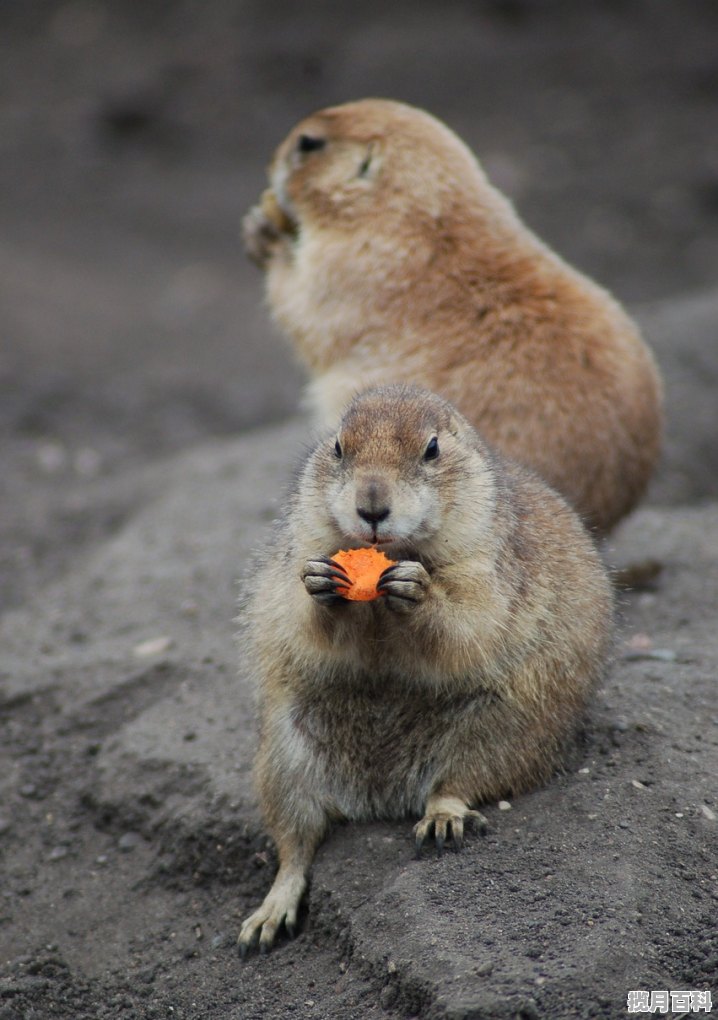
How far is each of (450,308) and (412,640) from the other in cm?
233

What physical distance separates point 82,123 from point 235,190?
2.16 meters

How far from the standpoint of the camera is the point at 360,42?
14703mm

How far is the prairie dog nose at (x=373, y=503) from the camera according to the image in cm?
348

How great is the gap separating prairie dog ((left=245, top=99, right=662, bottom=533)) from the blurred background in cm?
453

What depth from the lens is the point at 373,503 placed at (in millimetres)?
3475

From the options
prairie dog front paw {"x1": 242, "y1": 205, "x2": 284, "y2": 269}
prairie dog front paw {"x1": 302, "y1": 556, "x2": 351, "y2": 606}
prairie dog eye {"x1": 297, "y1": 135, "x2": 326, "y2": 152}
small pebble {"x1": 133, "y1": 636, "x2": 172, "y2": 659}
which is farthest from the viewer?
prairie dog front paw {"x1": 242, "y1": 205, "x2": 284, "y2": 269}

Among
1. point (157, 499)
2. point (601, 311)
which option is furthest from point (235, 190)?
point (601, 311)

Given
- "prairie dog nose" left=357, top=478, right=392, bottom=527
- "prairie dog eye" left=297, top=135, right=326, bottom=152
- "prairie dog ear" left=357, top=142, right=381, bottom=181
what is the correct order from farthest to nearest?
"prairie dog eye" left=297, top=135, right=326, bottom=152, "prairie dog ear" left=357, top=142, right=381, bottom=181, "prairie dog nose" left=357, top=478, right=392, bottom=527

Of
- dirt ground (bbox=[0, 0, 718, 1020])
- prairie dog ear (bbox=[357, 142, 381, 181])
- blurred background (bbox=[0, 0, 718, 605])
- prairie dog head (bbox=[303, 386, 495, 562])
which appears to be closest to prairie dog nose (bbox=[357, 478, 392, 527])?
prairie dog head (bbox=[303, 386, 495, 562])

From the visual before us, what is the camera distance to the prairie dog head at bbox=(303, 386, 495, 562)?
3.52 m

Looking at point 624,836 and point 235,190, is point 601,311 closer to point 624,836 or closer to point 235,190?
point 624,836

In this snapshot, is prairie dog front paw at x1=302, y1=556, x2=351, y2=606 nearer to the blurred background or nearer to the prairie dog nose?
the prairie dog nose

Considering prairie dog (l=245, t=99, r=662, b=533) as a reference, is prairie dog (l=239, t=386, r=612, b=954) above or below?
below

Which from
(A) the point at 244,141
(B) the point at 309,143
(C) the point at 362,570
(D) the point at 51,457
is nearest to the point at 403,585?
(C) the point at 362,570
